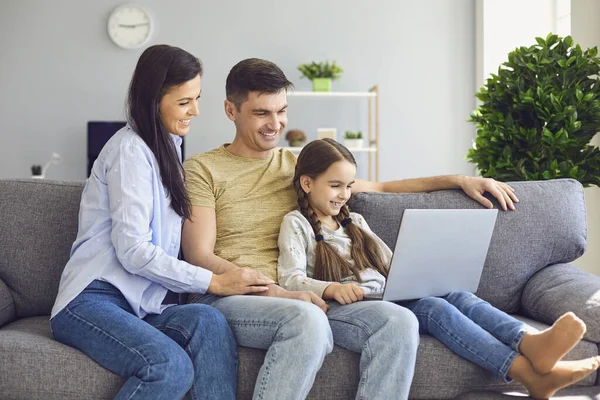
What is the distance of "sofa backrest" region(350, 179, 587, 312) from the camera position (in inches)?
88.5

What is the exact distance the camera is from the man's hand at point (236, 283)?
1.87m

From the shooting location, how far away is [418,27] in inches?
234

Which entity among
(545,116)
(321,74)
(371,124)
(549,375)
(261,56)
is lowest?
(549,375)

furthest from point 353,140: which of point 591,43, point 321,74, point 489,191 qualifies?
point 489,191

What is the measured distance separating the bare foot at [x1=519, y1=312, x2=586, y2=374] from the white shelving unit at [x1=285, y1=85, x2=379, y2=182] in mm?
3827

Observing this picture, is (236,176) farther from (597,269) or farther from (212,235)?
(597,269)

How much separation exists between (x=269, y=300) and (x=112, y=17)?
4.52 metres

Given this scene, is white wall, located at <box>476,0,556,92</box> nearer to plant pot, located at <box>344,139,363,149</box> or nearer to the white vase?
plant pot, located at <box>344,139,363,149</box>

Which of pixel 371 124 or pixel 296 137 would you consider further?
pixel 371 124

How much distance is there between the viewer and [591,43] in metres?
3.61

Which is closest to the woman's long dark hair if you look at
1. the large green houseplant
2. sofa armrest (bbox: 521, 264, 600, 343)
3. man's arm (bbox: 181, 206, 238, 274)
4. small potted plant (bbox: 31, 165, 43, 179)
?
man's arm (bbox: 181, 206, 238, 274)

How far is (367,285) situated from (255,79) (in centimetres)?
69

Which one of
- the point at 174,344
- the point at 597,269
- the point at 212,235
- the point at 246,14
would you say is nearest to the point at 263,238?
the point at 212,235

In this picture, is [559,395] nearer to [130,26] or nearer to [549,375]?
[549,375]
